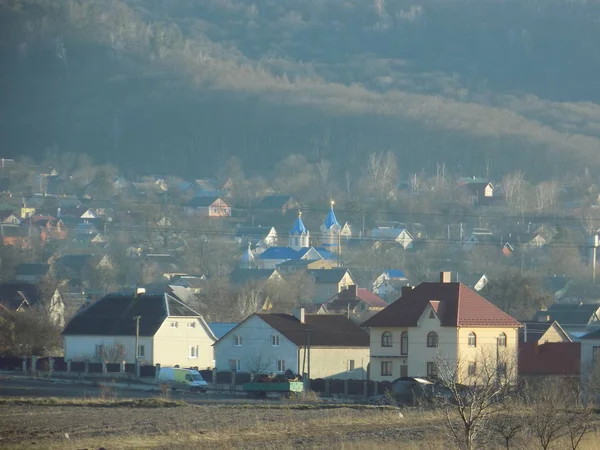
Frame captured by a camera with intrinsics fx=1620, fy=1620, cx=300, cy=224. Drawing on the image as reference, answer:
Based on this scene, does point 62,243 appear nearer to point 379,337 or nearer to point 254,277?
point 254,277

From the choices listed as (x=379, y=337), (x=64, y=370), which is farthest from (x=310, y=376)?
(x=64, y=370)

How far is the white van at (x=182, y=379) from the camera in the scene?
47406mm

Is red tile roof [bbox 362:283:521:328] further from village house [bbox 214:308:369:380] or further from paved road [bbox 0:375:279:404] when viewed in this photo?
paved road [bbox 0:375:279:404]

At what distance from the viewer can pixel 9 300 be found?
75.6 m

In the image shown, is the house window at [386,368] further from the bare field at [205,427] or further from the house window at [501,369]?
the bare field at [205,427]

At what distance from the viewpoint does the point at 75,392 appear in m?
43.4

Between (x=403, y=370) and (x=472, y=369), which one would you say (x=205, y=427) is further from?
(x=403, y=370)

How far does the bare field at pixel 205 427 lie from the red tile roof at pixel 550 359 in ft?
40.2

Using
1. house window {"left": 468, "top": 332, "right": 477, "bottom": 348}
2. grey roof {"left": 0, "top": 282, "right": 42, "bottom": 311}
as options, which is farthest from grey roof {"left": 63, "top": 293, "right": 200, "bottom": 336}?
grey roof {"left": 0, "top": 282, "right": 42, "bottom": 311}

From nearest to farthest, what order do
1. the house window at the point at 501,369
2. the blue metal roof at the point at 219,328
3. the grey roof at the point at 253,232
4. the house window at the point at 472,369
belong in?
the house window at the point at 501,369
the house window at the point at 472,369
the blue metal roof at the point at 219,328
the grey roof at the point at 253,232

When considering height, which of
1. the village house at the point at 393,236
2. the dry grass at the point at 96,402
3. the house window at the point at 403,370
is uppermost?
the village house at the point at 393,236

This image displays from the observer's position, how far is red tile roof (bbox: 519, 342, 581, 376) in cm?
4825

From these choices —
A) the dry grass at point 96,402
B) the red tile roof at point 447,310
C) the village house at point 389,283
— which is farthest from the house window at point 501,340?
the village house at point 389,283

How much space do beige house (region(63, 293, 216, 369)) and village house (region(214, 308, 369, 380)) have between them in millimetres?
2785
